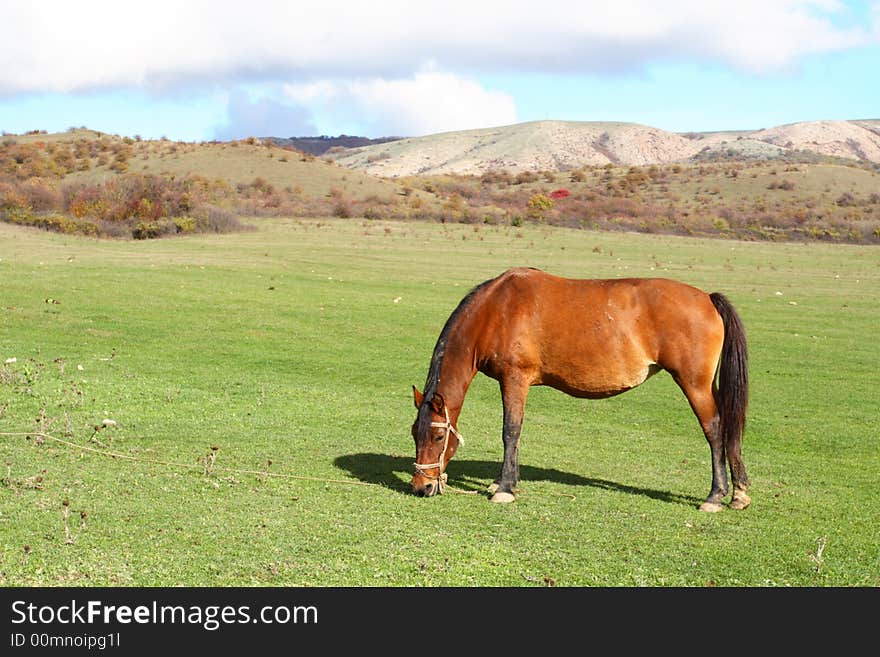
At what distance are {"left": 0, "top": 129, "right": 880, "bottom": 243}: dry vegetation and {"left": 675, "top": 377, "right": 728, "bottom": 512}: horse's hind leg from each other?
4028 centimetres

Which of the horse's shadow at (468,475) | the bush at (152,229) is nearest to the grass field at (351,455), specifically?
the horse's shadow at (468,475)

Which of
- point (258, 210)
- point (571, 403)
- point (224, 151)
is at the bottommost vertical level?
point (571, 403)

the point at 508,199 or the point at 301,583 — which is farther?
the point at 508,199

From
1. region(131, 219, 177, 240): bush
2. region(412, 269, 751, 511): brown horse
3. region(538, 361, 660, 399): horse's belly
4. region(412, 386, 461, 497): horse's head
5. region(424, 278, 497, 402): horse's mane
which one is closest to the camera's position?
region(412, 386, 461, 497): horse's head

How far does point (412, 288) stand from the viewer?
3206cm

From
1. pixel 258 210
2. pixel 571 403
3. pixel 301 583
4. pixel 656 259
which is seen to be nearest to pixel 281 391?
pixel 571 403

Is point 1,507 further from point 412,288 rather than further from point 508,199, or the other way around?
point 508,199

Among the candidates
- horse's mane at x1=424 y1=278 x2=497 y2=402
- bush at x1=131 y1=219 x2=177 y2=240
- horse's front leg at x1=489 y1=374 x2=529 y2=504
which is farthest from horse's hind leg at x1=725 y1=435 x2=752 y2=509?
bush at x1=131 y1=219 x2=177 y2=240

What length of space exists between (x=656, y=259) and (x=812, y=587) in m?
37.3

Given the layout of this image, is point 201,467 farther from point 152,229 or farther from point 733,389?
point 152,229

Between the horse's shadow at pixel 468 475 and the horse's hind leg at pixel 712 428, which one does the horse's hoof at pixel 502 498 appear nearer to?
the horse's shadow at pixel 468 475

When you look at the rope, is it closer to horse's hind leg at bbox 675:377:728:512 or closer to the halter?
the halter

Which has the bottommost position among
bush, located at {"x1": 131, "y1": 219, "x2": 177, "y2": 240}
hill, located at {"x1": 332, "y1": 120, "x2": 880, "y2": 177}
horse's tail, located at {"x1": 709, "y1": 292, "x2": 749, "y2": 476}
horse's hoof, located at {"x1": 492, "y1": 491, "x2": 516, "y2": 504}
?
horse's hoof, located at {"x1": 492, "y1": 491, "x2": 516, "y2": 504}

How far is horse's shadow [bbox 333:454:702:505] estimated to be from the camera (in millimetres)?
10258
